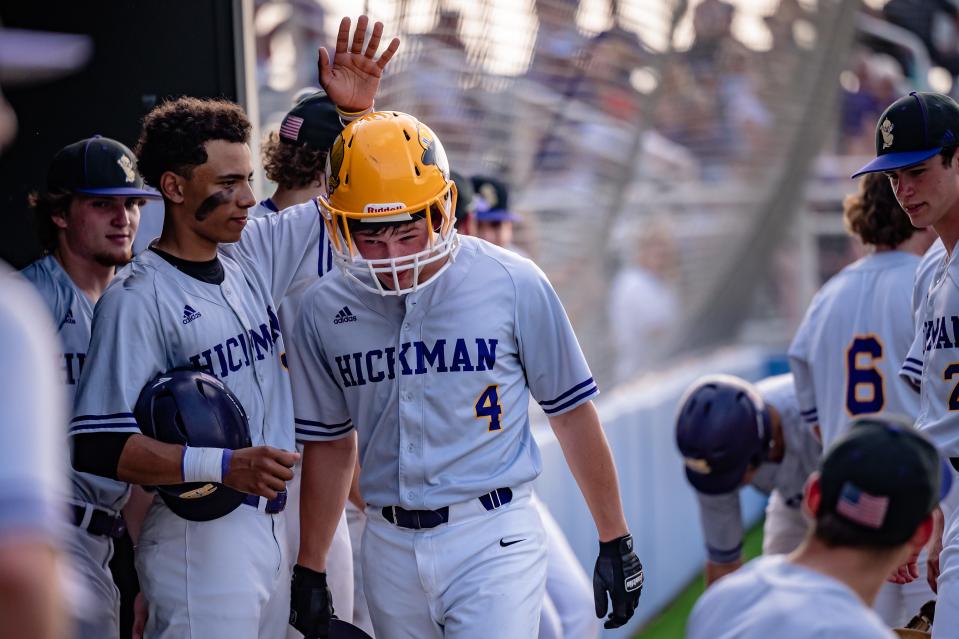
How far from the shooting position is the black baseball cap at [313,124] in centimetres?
387

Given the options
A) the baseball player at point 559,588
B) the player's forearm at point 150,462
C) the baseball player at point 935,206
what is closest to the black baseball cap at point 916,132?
→ the baseball player at point 935,206

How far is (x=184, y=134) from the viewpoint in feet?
10.8

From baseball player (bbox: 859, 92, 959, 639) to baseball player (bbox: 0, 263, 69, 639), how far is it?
2612mm

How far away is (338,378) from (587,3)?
366 cm

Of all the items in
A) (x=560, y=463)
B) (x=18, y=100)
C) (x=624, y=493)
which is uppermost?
(x=18, y=100)

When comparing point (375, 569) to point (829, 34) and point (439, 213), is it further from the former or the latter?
point (829, 34)

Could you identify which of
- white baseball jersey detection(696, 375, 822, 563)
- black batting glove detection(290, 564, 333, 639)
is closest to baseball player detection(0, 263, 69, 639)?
black batting glove detection(290, 564, 333, 639)

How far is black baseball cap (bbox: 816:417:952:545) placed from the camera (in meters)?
2.12

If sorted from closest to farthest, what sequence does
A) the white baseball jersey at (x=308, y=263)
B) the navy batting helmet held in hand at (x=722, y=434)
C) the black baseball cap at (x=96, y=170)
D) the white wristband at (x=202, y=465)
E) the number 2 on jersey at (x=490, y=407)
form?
the white wristband at (x=202, y=465), the number 2 on jersey at (x=490, y=407), the white baseball jersey at (x=308, y=263), the black baseball cap at (x=96, y=170), the navy batting helmet held in hand at (x=722, y=434)

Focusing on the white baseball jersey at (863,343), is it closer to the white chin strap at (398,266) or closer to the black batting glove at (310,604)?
the white chin strap at (398,266)

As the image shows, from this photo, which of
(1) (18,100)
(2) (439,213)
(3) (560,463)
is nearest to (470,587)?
(2) (439,213)

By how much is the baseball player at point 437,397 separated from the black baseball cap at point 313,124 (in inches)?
25.6

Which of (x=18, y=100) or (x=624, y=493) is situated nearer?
(x=18, y=100)

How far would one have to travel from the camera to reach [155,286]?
3150 millimetres
